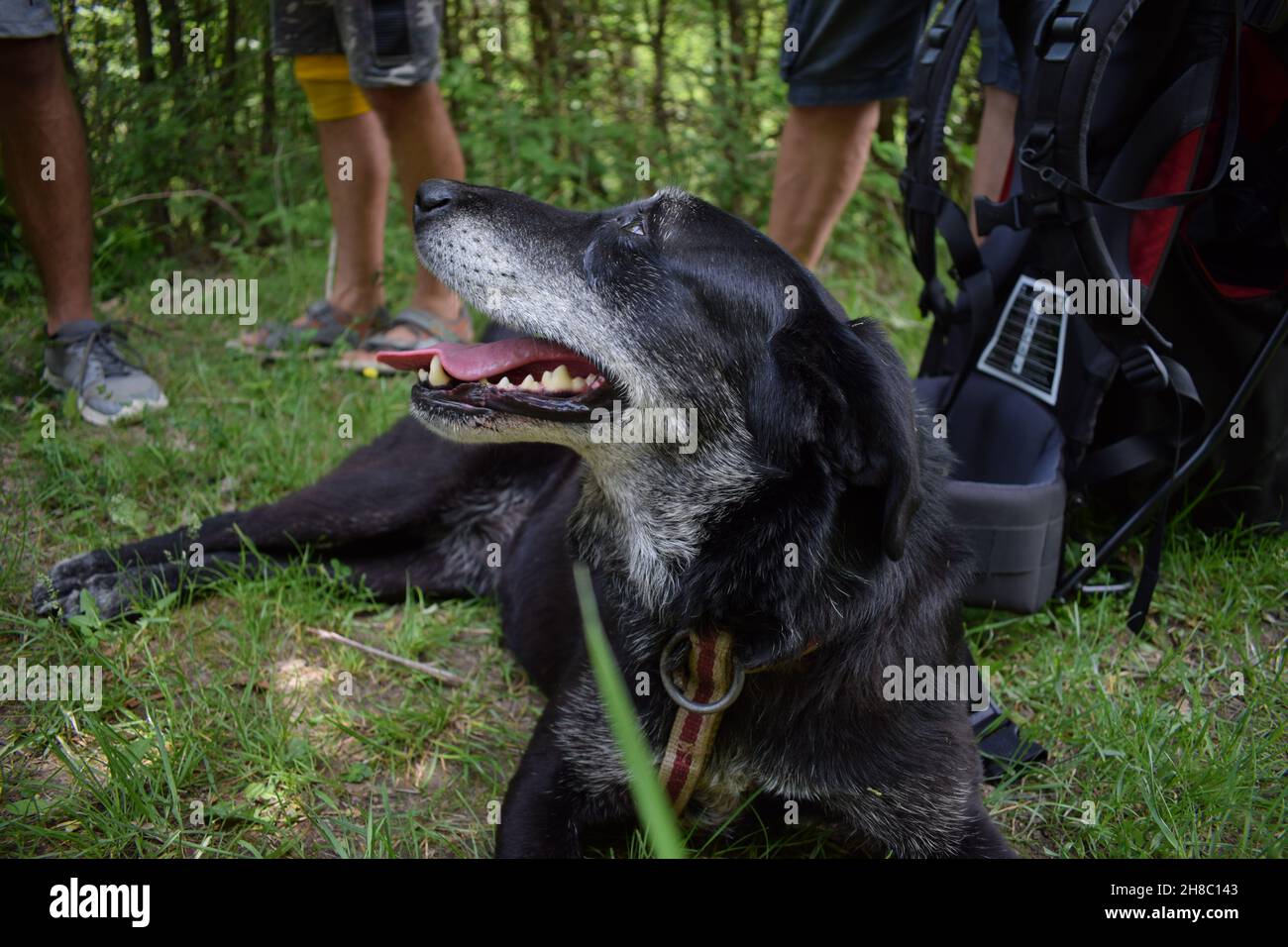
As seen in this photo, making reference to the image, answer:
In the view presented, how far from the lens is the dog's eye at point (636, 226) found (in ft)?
7.21

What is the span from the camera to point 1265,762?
235 centimetres

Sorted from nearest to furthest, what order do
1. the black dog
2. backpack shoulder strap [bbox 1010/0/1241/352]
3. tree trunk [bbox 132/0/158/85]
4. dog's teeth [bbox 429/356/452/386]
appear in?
the black dog → dog's teeth [bbox 429/356/452/386] → backpack shoulder strap [bbox 1010/0/1241/352] → tree trunk [bbox 132/0/158/85]

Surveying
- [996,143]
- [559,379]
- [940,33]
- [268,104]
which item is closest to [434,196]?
[559,379]

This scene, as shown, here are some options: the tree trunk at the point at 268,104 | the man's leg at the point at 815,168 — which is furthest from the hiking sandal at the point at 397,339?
the tree trunk at the point at 268,104

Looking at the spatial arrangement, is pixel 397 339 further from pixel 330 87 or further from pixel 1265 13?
pixel 1265 13

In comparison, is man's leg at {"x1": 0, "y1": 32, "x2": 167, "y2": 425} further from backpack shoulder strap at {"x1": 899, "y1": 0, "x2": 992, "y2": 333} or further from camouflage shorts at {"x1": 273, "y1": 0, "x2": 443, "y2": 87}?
backpack shoulder strap at {"x1": 899, "y1": 0, "x2": 992, "y2": 333}

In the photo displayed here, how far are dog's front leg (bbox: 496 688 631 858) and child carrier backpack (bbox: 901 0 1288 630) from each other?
3.73 ft

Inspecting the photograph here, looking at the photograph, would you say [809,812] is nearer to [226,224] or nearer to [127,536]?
[127,536]

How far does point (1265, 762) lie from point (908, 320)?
3462 millimetres

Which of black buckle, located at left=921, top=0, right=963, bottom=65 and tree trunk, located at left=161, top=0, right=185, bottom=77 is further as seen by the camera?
tree trunk, located at left=161, top=0, right=185, bottom=77

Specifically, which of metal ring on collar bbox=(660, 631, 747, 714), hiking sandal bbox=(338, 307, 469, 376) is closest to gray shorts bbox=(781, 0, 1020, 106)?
hiking sandal bbox=(338, 307, 469, 376)

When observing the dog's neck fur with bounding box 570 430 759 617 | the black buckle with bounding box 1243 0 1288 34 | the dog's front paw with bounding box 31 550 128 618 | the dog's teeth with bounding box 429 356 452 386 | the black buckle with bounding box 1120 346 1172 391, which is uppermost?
the black buckle with bounding box 1243 0 1288 34

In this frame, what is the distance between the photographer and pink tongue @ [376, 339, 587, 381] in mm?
2252
